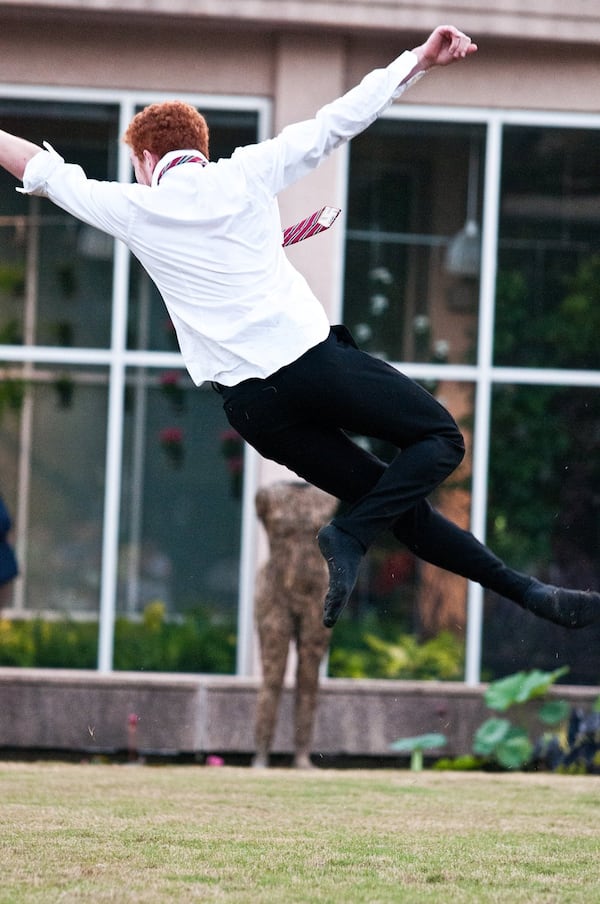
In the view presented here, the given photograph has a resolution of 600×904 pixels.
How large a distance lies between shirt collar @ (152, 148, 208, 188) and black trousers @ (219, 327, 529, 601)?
70 cm

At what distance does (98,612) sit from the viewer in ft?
36.0

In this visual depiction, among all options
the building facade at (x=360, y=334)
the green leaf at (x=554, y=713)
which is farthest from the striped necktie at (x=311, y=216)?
the building facade at (x=360, y=334)

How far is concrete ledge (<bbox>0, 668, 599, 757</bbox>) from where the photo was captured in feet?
33.1

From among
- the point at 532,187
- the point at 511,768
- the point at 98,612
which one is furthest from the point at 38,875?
the point at 532,187

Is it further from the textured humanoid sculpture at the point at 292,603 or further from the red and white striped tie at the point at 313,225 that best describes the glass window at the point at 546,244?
the red and white striped tie at the point at 313,225

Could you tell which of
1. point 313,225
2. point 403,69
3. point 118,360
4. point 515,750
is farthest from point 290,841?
point 118,360

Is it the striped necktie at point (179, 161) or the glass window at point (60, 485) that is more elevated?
the striped necktie at point (179, 161)

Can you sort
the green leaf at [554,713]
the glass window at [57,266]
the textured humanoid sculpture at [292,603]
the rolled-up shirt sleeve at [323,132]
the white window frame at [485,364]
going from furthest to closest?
1. the glass window at [57,266]
2. the white window frame at [485,364]
3. the green leaf at [554,713]
4. the textured humanoid sculpture at [292,603]
5. the rolled-up shirt sleeve at [323,132]

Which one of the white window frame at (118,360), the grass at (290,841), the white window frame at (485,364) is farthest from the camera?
the white window frame at (485,364)

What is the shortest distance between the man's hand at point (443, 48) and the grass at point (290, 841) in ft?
8.22

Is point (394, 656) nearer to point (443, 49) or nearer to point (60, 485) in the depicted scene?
point (60, 485)

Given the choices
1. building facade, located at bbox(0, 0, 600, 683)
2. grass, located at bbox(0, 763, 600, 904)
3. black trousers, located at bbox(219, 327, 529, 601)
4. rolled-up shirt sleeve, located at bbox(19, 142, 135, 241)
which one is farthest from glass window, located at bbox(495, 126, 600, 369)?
rolled-up shirt sleeve, located at bbox(19, 142, 135, 241)

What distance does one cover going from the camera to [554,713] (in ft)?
32.2

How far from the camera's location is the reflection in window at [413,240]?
1100cm
